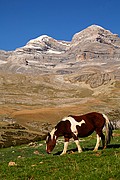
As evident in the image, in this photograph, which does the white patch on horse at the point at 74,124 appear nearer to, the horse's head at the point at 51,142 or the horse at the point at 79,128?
the horse at the point at 79,128

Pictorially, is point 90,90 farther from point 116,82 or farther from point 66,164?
point 66,164

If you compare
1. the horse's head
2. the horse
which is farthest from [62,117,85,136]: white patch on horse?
the horse's head

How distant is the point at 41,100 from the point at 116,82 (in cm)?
6119

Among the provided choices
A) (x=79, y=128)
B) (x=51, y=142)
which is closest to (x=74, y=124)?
(x=79, y=128)

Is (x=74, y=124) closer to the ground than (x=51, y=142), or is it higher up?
higher up

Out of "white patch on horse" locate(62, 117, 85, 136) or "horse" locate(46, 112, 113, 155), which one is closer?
"white patch on horse" locate(62, 117, 85, 136)

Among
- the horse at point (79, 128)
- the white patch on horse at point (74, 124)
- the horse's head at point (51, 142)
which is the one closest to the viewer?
the white patch on horse at point (74, 124)

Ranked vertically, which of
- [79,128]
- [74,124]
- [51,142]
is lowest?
[51,142]

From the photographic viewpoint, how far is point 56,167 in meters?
14.2

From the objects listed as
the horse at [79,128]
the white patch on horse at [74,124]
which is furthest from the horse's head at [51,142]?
the white patch on horse at [74,124]

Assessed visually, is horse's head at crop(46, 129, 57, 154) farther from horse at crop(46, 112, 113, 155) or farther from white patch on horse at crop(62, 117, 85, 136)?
white patch on horse at crop(62, 117, 85, 136)

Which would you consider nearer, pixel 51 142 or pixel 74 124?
pixel 74 124

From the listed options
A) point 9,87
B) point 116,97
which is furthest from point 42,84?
point 116,97

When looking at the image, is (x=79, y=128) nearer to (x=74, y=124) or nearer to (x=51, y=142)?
(x=74, y=124)
